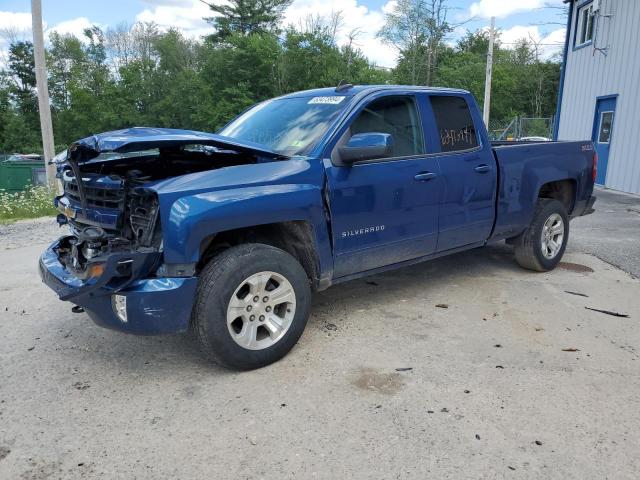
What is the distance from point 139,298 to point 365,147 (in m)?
1.80

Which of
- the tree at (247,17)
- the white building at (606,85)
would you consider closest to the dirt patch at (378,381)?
the white building at (606,85)

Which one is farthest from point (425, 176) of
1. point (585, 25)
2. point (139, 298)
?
point (585, 25)

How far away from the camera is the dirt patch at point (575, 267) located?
5855mm

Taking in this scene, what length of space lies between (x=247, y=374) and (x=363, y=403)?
815 millimetres

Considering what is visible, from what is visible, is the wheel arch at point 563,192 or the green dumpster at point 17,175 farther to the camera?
the green dumpster at point 17,175

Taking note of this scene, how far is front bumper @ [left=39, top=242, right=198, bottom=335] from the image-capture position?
9.80 feet

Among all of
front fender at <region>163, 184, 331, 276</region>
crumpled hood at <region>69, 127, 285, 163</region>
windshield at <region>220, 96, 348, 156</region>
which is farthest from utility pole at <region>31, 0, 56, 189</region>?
front fender at <region>163, 184, 331, 276</region>

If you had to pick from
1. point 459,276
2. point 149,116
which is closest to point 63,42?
point 149,116

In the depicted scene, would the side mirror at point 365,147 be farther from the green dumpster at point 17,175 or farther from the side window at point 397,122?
the green dumpster at point 17,175

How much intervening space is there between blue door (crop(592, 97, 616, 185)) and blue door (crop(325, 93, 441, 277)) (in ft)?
37.2

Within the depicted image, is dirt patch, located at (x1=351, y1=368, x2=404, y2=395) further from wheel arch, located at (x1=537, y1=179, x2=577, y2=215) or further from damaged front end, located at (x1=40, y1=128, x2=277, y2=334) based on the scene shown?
wheel arch, located at (x1=537, y1=179, x2=577, y2=215)

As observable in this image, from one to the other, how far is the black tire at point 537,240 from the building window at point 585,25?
11.9 m

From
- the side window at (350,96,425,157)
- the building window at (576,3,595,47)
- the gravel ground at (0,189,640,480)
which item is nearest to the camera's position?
the gravel ground at (0,189,640,480)

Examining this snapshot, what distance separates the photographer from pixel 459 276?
18.3 feet
